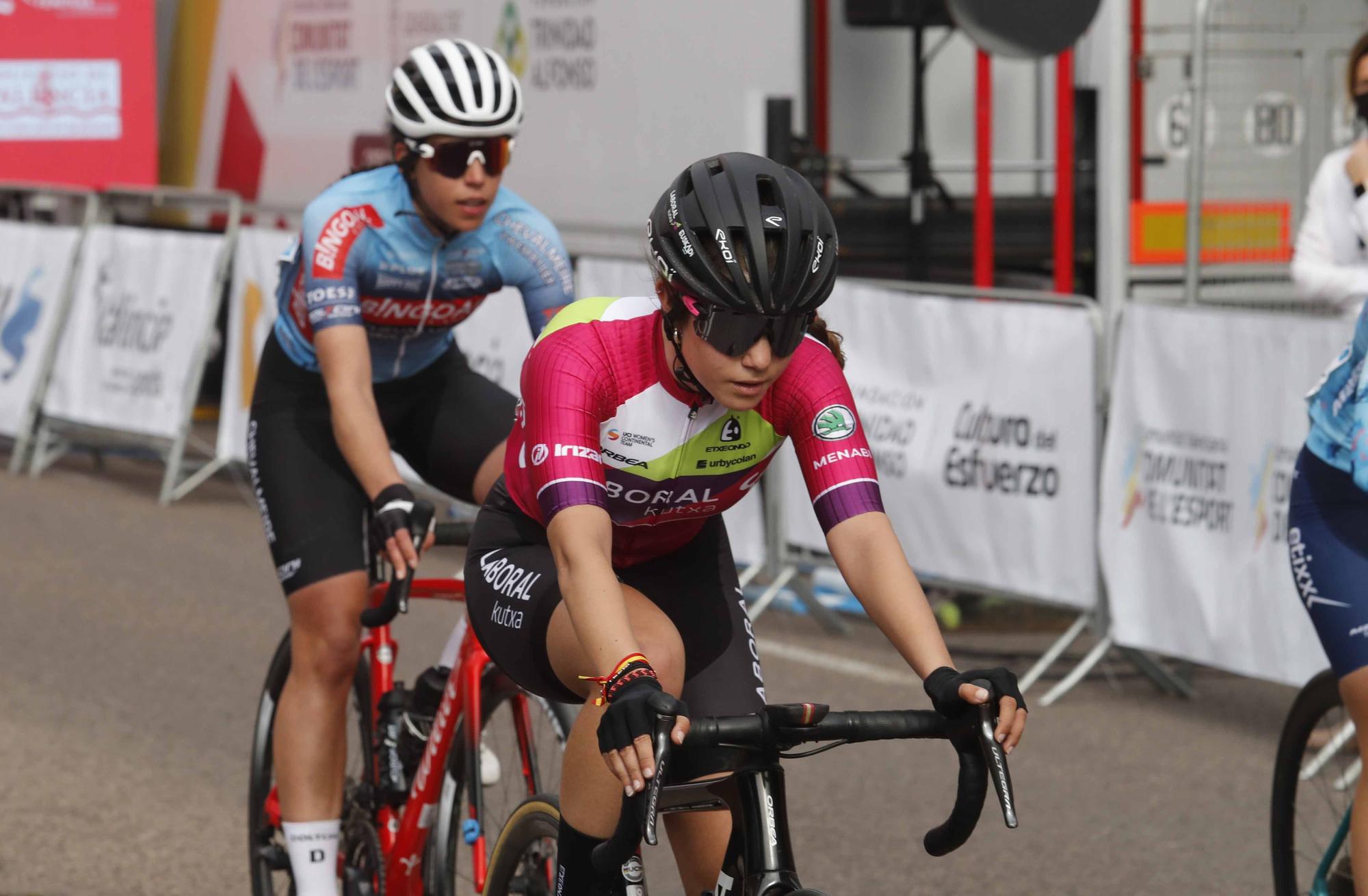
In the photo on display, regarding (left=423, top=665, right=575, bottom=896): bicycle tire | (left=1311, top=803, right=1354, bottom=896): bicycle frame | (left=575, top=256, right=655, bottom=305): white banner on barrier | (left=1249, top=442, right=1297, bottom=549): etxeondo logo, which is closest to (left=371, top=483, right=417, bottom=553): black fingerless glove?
(left=423, top=665, right=575, bottom=896): bicycle tire

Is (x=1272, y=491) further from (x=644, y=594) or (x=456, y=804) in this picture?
(x=644, y=594)

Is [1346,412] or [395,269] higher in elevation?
[395,269]

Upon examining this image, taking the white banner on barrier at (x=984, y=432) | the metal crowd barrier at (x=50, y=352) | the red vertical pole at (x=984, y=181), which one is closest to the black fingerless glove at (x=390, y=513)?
the white banner on barrier at (x=984, y=432)

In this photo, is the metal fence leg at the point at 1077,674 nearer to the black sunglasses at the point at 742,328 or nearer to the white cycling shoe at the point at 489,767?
the white cycling shoe at the point at 489,767

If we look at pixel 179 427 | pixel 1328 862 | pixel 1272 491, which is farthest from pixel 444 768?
pixel 179 427

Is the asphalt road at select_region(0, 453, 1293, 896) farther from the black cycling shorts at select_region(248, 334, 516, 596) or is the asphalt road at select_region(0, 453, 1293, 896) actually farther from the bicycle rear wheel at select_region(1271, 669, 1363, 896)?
the bicycle rear wheel at select_region(1271, 669, 1363, 896)

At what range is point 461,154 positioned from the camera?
15.7 ft

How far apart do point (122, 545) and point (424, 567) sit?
1892 mm

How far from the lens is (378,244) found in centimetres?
484

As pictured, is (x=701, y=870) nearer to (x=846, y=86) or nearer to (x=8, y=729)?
(x=8, y=729)

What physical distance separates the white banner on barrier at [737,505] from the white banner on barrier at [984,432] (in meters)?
0.66

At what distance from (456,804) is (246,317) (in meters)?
8.07

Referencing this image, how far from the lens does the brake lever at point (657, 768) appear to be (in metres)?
2.77

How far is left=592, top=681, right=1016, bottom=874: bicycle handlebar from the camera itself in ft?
9.48
